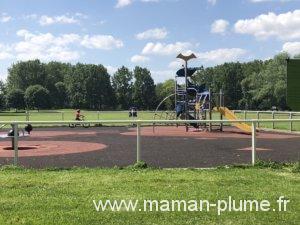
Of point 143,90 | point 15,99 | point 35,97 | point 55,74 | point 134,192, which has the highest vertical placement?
point 55,74

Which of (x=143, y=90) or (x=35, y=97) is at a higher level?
(x=143, y=90)

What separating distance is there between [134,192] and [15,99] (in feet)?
408

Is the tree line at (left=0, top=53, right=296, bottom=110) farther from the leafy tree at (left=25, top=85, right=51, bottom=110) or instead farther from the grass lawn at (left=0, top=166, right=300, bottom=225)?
the grass lawn at (left=0, top=166, right=300, bottom=225)

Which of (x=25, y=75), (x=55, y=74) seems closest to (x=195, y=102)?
(x=25, y=75)

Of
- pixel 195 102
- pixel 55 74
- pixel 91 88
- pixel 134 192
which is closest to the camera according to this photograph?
pixel 134 192

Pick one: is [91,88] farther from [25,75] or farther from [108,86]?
[25,75]

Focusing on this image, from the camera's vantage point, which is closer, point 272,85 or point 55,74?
point 272,85

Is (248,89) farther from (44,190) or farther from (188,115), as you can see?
(44,190)

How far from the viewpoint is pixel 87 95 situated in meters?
141

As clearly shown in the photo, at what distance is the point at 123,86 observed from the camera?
14700 centimetres

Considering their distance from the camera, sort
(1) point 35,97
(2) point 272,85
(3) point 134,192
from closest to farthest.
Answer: (3) point 134,192, (2) point 272,85, (1) point 35,97

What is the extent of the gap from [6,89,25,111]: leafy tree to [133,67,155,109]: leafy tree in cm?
2959

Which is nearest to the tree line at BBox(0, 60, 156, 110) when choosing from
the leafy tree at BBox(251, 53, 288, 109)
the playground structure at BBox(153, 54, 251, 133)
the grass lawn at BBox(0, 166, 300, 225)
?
the leafy tree at BBox(251, 53, 288, 109)

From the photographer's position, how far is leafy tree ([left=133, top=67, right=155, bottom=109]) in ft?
455
